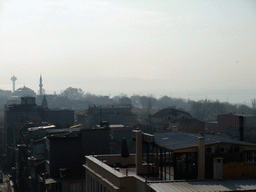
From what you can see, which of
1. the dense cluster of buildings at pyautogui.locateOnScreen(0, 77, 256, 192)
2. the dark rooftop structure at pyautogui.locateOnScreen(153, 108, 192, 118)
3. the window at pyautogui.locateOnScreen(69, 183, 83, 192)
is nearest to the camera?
the dense cluster of buildings at pyautogui.locateOnScreen(0, 77, 256, 192)

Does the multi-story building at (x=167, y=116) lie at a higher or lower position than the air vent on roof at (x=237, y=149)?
lower

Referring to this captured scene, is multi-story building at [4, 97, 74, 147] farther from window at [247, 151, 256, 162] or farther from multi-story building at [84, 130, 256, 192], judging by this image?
window at [247, 151, 256, 162]

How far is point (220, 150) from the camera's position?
19.4m

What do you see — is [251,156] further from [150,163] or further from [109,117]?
[109,117]

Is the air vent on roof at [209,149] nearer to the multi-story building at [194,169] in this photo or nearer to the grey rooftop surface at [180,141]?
the multi-story building at [194,169]

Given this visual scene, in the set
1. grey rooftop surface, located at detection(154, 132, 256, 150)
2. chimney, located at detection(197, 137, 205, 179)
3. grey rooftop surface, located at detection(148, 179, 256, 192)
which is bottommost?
grey rooftop surface, located at detection(148, 179, 256, 192)

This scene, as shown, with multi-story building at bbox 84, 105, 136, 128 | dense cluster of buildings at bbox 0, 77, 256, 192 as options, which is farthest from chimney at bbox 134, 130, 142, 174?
multi-story building at bbox 84, 105, 136, 128

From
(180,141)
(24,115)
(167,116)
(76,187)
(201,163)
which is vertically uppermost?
(180,141)

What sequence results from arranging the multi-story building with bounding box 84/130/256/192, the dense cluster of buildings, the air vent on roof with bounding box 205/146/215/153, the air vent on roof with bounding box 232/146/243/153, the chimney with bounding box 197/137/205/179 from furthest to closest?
the air vent on roof with bounding box 232/146/243/153 < the air vent on roof with bounding box 205/146/215/153 < the chimney with bounding box 197/137/205/179 < the dense cluster of buildings < the multi-story building with bounding box 84/130/256/192

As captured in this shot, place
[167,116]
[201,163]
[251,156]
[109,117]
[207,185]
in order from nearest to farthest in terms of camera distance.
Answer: [207,185] → [201,163] → [251,156] → [109,117] → [167,116]

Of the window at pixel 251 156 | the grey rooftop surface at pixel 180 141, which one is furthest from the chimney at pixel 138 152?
the window at pixel 251 156

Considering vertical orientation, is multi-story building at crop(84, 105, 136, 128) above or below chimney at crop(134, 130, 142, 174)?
below

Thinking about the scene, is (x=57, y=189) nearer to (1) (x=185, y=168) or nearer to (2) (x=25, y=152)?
(1) (x=185, y=168)

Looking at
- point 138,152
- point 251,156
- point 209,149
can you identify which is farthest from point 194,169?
point 138,152
